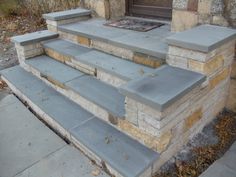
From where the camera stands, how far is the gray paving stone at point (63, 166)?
6.63 feet

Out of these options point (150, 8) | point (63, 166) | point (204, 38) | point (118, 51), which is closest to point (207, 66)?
point (204, 38)

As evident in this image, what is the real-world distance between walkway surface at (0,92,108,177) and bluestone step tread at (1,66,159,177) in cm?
14

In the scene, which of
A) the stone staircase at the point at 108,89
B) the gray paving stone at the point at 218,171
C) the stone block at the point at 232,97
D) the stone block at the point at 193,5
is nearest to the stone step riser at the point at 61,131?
the stone staircase at the point at 108,89

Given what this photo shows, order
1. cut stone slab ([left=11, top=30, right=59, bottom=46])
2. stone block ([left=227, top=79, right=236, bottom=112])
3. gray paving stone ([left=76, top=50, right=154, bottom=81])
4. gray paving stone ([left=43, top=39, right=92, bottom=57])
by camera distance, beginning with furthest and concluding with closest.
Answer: cut stone slab ([left=11, top=30, right=59, bottom=46]), gray paving stone ([left=43, top=39, right=92, bottom=57]), stone block ([left=227, top=79, right=236, bottom=112]), gray paving stone ([left=76, top=50, right=154, bottom=81])

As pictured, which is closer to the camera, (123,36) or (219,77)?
(219,77)

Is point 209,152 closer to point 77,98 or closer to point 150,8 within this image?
point 77,98

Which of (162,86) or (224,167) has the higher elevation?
(162,86)

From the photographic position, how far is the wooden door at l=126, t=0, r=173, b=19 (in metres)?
3.35

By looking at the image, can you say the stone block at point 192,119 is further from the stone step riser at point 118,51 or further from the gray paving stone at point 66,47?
the gray paving stone at point 66,47

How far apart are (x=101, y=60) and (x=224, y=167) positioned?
1489mm

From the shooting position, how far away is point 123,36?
2891 millimetres

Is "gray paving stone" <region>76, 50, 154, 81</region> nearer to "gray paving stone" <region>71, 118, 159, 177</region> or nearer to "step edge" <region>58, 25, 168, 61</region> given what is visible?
"step edge" <region>58, 25, 168, 61</region>

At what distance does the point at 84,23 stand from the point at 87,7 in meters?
0.38

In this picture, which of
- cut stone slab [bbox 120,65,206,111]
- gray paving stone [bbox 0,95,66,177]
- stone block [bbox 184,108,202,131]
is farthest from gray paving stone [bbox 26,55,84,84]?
stone block [bbox 184,108,202,131]
